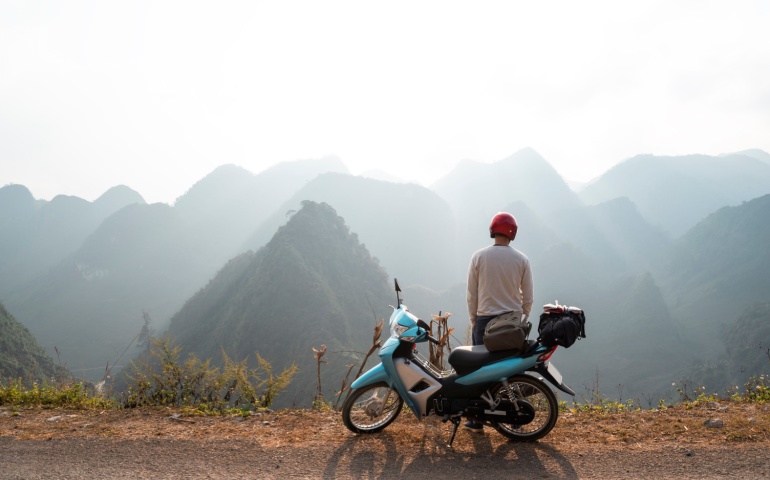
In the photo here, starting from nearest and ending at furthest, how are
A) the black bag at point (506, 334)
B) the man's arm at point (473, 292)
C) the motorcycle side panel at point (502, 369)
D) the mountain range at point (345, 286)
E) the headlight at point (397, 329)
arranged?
the black bag at point (506, 334) → the motorcycle side panel at point (502, 369) → the headlight at point (397, 329) → the man's arm at point (473, 292) → the mountain range at point (345, 286)

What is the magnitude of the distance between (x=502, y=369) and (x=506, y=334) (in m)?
0.39

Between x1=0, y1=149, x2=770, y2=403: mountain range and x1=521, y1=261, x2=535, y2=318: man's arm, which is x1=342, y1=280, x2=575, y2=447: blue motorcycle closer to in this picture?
x1=521, y1=261, x2=535, y2=318: man's arm

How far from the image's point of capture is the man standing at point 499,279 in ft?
15.4

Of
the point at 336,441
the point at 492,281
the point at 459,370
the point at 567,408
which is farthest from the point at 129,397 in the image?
A: the point at 567,408

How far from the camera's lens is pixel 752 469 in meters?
3.77

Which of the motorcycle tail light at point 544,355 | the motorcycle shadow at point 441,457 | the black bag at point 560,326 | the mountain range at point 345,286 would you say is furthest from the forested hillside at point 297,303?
the black bag at point 560,326

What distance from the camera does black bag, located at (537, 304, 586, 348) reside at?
4.19 meters

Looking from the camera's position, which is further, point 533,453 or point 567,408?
point 567,408

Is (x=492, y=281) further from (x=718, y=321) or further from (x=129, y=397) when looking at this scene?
(x=718, y=321)

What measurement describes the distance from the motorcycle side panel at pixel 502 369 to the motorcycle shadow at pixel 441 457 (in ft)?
2.28

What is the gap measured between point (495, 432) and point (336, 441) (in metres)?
1.78

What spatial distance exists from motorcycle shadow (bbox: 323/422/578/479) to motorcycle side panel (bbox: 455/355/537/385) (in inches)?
27.3

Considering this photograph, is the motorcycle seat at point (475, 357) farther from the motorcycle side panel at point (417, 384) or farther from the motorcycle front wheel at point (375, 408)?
the motorcycle front wheel at point (375, 408)

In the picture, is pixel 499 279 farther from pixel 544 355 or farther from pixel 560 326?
pixel 544 355
